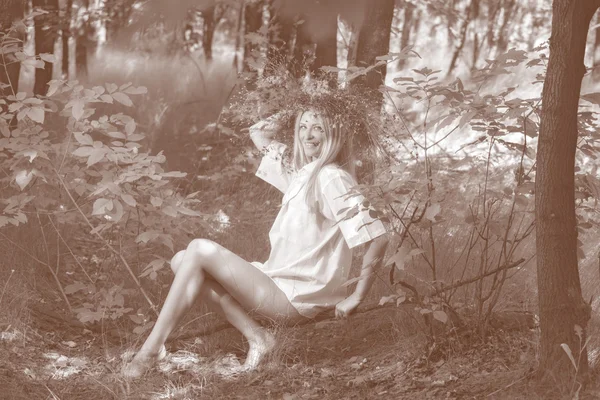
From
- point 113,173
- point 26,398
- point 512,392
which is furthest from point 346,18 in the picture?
point 113,173

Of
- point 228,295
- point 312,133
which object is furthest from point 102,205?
point 312,133

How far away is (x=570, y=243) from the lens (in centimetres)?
278

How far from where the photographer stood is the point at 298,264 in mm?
3699

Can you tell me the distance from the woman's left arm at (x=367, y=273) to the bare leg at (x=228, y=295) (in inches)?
10.7

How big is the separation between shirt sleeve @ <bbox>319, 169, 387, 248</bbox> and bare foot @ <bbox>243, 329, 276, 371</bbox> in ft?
1.96

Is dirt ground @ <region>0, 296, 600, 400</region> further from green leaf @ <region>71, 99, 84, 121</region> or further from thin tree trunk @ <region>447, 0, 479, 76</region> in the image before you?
thin tree trunk @ <region>447, 0, 479, 76</region>

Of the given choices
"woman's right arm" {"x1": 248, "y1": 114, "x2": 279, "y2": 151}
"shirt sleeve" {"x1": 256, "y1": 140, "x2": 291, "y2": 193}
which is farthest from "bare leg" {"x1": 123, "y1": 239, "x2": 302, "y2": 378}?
"woman's right arm" {"x1": 248, "y1": 114, "x2": 279, "y2": 151}

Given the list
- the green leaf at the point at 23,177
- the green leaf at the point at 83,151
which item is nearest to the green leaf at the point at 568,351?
the green leaf at the point at 83,151

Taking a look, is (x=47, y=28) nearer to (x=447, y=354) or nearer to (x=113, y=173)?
(x=113, y=173)

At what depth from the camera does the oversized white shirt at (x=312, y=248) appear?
366 centimetres

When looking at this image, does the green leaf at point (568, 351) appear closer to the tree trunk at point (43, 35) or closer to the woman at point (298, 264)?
the woman at point (298, 264)

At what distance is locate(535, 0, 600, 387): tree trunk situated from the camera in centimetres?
269

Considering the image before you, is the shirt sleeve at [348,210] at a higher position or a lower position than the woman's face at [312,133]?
lower

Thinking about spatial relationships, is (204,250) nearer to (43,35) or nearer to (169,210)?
(169,210)
